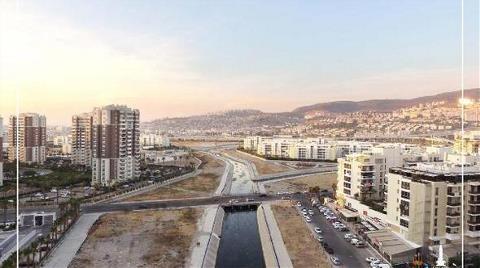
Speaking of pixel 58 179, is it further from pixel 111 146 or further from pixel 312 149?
pixel 312 149

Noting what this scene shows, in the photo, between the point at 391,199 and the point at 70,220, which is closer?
the point at 391,199

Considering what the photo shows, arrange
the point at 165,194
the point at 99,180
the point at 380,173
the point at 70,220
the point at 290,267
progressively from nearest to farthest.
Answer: the point at 290,267 → the point at 70,220 → the point at 380,173 → the point at 165,194 → the point at 99,180

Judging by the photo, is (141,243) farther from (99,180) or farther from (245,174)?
(245,174)

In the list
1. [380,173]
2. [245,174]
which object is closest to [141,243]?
[380,173]

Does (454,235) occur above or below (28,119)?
below

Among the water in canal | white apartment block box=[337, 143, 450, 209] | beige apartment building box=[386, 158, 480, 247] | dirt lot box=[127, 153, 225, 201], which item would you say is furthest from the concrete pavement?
white apartment block box=[337, 143, 450, 209]

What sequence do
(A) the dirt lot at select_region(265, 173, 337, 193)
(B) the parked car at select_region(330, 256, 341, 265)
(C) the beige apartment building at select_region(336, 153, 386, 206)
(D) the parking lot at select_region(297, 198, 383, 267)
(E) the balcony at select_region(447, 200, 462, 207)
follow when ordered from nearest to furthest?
(B) the parked car at select_region(330, 256, 341, 265) → (D) the parking lot at select_region(297, 198, 383, 267) → (E) the balcony at select_region(447, 200, 462, 207) → (C) the beige apartment building at select_region(336, 153, 386, 206) → (A) the dirt lot at select_region(265, 173, 337, 193)

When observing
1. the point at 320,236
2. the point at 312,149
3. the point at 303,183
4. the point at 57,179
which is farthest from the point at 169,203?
the point at 312,149

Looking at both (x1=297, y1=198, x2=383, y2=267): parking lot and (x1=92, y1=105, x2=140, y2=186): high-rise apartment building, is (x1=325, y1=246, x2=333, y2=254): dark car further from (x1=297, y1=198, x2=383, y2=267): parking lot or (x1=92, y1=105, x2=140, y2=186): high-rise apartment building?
(x1=92, y1=105, x2=140, y2=186): high-rise apartment building
